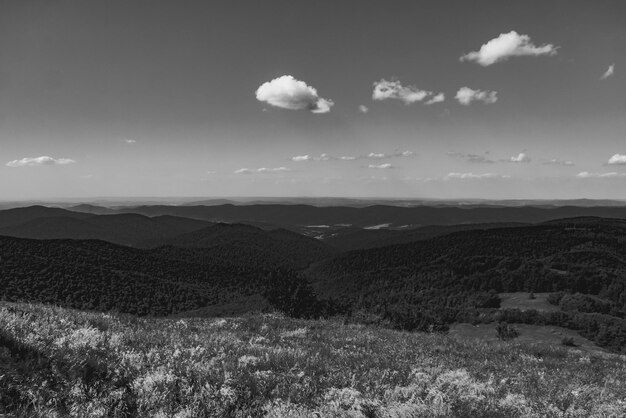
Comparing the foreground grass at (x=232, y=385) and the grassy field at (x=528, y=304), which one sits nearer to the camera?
the foreground grass at (x=232, y=385)

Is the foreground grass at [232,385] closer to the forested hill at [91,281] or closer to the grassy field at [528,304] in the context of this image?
the forested hill at [91,281]

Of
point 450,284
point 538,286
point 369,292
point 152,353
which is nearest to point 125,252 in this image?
point 369,292

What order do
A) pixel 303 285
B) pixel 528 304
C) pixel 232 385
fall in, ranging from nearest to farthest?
pixel 232 385
pixel 303 285
pixel 528 304

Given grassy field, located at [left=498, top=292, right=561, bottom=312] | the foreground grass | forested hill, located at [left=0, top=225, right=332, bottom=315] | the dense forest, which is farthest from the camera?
forested hill, located at [left=0, top=225, right=332, bottom=315]

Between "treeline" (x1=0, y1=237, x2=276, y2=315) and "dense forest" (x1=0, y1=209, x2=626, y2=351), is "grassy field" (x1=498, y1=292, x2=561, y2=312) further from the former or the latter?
"treeline" (x1=0, y1=237, x2=276, y2=315)

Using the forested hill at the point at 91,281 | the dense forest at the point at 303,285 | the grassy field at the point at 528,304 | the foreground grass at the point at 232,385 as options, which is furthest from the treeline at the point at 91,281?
the grassy field at the point at 528,304

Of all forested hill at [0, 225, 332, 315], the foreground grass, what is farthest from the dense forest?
the foreground grass

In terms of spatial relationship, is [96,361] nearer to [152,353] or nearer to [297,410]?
[152,353]

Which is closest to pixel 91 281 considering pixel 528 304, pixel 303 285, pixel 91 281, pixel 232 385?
pixel 91 281

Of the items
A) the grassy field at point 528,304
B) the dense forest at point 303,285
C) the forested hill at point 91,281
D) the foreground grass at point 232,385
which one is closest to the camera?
the foreground grass at point 232,385

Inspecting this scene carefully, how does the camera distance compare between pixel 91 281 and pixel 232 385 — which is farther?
pixel 91 281

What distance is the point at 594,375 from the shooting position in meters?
9.91

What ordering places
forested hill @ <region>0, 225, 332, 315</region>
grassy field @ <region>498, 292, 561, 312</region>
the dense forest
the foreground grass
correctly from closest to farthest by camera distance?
the foreground grass, the dense forest, grassy field @ <region>498, 292, 561, 312</region>, forested hill @ <region>0, 225, 332, 315</region>

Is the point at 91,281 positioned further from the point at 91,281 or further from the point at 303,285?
the point at 303,285
